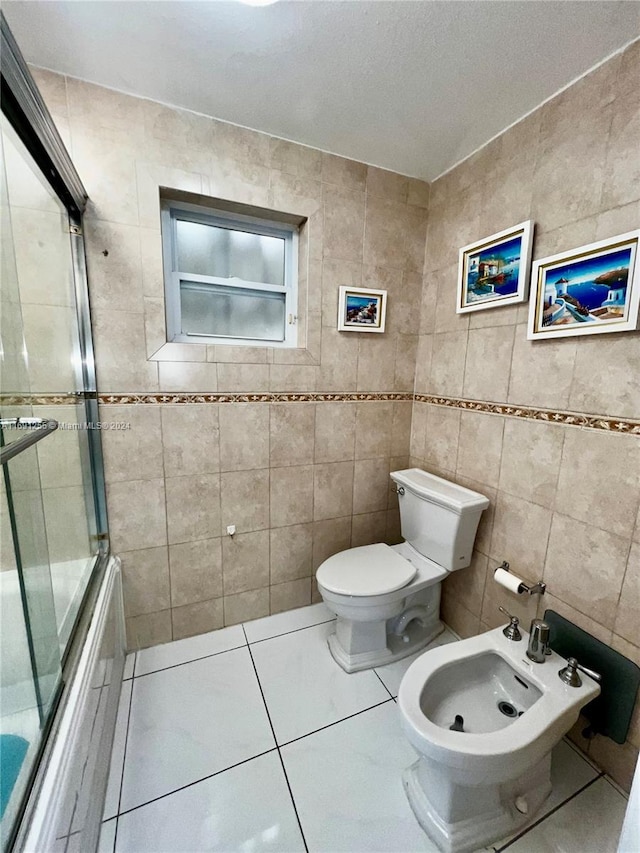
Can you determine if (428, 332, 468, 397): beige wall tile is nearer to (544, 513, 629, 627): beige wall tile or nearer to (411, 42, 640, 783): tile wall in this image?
(411, 42, 640, 783): tile wall

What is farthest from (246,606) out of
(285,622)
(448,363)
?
(448,363)

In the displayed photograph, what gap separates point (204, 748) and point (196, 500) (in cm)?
88

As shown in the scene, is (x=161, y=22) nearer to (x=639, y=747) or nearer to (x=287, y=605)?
(x=287, y=605)

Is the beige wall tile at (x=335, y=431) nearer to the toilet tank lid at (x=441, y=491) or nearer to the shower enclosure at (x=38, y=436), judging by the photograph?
the toilet tank lid at (x=441, y=491)

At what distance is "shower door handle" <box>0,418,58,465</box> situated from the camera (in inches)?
30.3

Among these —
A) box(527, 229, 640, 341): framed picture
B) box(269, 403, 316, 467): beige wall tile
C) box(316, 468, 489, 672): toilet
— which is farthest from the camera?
box(269, 403, 316, 467): beige wall tile

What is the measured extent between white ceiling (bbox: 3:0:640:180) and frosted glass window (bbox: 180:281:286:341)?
653 mm

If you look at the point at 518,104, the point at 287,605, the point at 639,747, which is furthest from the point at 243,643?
the point at 518,104

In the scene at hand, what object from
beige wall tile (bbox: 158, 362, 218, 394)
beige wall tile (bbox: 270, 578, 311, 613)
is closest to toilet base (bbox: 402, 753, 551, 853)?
beige wall tile (bbox: 270, 578, 311, 613)

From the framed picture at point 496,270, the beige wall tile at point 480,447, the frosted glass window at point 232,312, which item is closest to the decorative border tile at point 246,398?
the frosted glass window at point 232,312

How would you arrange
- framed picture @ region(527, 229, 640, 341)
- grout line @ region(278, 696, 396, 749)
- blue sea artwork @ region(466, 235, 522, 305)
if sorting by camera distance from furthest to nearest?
blue sea artwork @ region(466, 235, 522, 305), grout line @ region(278, 696, 396, 749), framed picture @ region(527, 229, 640, 341)

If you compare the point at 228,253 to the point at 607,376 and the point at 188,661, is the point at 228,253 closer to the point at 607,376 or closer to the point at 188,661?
the point at 607,376

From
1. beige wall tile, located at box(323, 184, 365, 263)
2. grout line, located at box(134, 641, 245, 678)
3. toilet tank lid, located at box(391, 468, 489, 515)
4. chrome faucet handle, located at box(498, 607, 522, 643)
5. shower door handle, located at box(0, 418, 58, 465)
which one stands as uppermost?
Answer: beige wall tile, located at box(323, 184, 365, 263)

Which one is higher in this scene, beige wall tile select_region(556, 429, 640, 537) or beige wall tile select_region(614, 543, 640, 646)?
beige wall tile select_region(556, 429, 640, 537)
